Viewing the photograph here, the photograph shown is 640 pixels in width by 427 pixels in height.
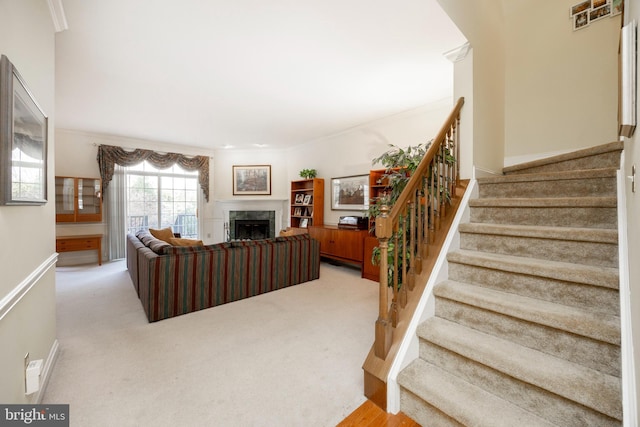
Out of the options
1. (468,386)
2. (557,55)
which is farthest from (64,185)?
(557,55)

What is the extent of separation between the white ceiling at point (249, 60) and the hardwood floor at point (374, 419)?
2.80 meters

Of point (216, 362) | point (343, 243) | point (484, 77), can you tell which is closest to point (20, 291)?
point (216, 362)

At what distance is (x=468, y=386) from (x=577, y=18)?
3734mm

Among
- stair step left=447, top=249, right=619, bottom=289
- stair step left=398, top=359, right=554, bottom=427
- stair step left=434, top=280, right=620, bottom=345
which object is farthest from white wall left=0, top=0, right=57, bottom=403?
stair step left=447, top=249, right=619, bottom=289

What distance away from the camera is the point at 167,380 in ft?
5.84

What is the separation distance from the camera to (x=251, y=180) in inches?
275

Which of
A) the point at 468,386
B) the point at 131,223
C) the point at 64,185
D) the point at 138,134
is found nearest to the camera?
→ the point at 468,386

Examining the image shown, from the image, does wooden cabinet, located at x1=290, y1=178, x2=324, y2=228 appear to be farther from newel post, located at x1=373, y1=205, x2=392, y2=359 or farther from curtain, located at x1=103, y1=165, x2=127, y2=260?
newel post, located at x1=373, y1=205, x2=392, y2=359

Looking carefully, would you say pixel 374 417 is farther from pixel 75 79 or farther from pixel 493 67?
pixel 75 79

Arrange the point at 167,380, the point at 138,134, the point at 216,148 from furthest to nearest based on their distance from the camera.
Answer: the point at 216,148, the point at 138,134, the point at 167,380

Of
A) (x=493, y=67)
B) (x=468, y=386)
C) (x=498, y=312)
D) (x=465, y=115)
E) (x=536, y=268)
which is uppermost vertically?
(x=493, y=67)

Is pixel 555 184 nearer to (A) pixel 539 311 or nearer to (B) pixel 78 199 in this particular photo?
(A) pixel 539 311

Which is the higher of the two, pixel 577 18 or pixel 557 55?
pixel 577 18

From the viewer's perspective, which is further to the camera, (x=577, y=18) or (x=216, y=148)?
(x=216, y=148)
